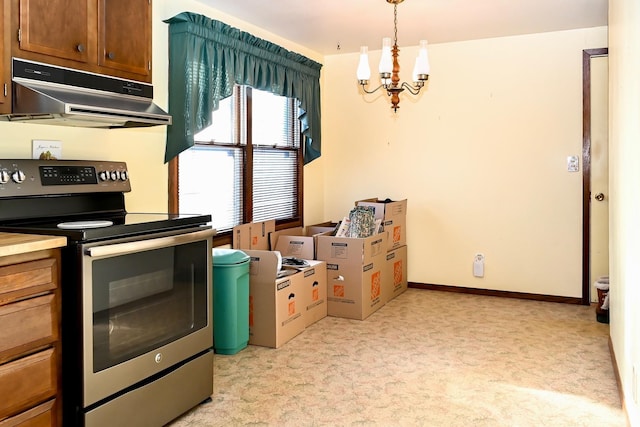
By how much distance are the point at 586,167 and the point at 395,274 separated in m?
1.77

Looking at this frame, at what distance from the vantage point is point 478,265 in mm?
4953

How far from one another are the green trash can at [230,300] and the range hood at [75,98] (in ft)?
3.16

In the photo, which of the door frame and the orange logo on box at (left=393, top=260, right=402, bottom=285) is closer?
the door frame

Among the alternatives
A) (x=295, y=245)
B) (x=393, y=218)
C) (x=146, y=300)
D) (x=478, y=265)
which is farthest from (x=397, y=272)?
(x=146, y=300)

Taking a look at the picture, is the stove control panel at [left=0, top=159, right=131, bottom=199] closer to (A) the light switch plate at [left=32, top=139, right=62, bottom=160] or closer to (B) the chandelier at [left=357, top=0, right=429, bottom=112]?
(A) the light switch plate at [left=32, top=139, right=62, bottom=160]

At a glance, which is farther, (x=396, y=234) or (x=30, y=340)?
(x=396, y=234)

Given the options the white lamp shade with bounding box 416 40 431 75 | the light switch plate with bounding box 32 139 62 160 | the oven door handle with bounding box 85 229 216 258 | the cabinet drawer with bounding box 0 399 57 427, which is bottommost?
the cabinet drawer with bounding box 0 399 57 427

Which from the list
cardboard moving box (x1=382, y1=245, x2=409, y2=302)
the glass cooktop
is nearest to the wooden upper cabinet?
the glass cooktop

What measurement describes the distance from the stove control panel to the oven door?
0.58 metres

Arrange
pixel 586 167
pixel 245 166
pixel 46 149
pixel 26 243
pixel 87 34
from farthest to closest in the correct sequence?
pixel 586 167, pixel 245 166, pixel 46 149, pixel 87 34, pixel 26 243

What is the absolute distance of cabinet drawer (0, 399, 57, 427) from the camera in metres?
1.84

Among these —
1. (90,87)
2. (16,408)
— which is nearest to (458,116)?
(90,87)

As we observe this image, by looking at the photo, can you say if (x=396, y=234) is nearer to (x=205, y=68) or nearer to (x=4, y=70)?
(x=205, y=68)

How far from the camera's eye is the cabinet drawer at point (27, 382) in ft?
5.93
